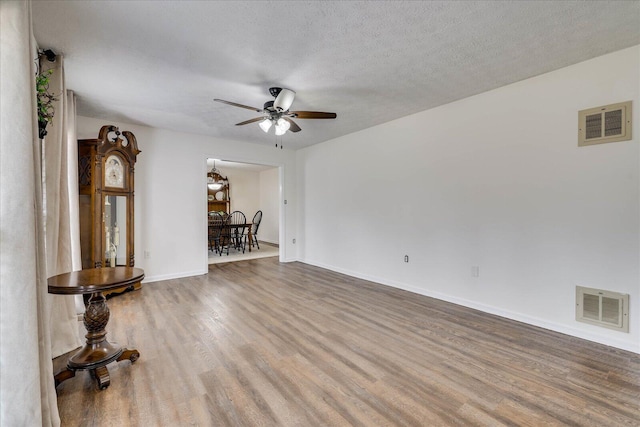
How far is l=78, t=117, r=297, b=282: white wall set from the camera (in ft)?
14.6

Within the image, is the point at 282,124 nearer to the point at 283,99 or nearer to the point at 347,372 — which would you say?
the point at 283,99

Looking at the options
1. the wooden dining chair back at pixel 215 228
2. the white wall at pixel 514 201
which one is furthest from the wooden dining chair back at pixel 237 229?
the white wall at pixel 514 201

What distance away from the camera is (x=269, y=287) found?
4.18 m

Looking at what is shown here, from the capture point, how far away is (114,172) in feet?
12.9

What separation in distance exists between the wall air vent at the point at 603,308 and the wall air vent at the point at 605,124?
131 centimetres

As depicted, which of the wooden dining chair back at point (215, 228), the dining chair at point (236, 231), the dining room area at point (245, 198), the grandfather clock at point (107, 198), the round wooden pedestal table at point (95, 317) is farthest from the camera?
the dining room area at point (245, 198)

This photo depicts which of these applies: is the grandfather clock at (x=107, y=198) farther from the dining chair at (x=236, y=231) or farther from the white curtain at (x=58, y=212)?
the dining chair at (x=236, y=231)

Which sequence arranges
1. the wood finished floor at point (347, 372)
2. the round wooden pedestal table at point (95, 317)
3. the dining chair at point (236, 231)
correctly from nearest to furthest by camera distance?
the wood finished floor at point (347, 372), the round wooden pedestal table at point (95, 317), the dining chair at point (236, 231)

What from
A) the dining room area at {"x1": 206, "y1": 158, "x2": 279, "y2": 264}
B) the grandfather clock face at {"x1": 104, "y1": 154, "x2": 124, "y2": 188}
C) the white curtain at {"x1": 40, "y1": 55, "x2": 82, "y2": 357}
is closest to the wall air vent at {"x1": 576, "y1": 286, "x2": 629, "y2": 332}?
the white curtain at {"x1": 40, "y1": 55, "x2": 82, "y2": 357}

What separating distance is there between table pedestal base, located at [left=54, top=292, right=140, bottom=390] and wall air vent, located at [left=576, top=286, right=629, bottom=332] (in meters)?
3.79

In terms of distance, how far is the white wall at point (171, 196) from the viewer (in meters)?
4.45

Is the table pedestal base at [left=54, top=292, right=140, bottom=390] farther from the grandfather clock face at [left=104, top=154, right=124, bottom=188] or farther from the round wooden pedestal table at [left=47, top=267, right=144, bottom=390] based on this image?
the grandfather clock face at [left=104, top=154, right=124, bottom=188]

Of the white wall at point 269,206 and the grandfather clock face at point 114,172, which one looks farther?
the white wall at point 269,206

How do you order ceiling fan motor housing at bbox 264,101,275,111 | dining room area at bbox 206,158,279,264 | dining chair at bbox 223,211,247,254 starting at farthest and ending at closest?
dining room area at bbox 206,158,279,264, dining chair at bbox 223,211,247,254, ceiling fan motor housing at bbox 264,101,275,111
